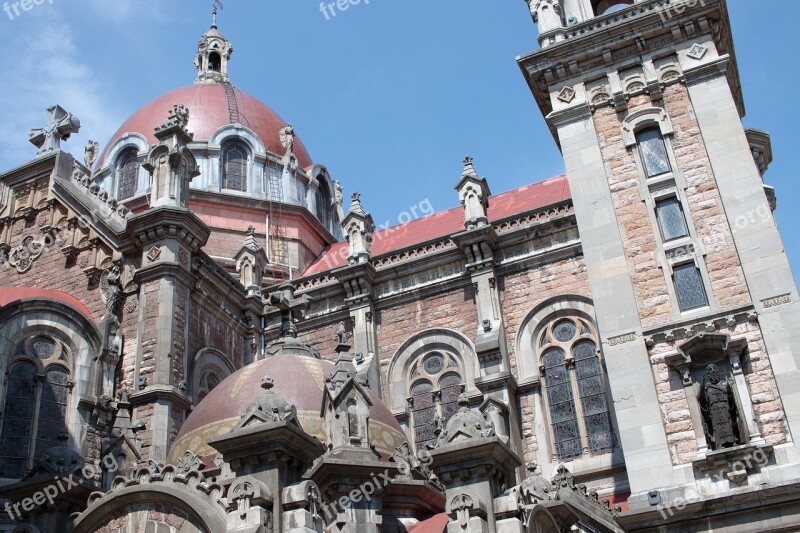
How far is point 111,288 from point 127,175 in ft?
45.6

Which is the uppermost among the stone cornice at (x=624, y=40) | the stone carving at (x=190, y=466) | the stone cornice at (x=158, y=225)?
the stone cornice at (x=624, y=40)

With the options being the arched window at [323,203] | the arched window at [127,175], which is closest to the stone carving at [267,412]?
the arched window at [127,175]

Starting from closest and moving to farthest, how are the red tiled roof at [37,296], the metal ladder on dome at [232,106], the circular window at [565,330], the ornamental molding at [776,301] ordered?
the ornamental molding at [776,301] < the red tiled roof at [37,296] < the circular window at [565,330] < the metal ladder on dome at [232,106]

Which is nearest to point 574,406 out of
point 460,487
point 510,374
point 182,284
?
point 510,374

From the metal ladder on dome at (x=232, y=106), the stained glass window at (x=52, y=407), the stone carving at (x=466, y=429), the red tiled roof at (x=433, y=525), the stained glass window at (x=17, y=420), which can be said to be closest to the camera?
the stone carving at (x=466, y=429)

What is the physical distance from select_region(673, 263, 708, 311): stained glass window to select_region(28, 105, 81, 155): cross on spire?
1491 cm

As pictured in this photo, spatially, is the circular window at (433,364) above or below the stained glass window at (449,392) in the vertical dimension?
above

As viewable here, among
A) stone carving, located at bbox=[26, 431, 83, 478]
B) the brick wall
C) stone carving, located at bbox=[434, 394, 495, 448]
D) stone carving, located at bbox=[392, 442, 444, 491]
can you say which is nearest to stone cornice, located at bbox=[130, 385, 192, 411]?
stone carving, located at bbox=[26, 431, 83, 478]

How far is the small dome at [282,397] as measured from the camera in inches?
493

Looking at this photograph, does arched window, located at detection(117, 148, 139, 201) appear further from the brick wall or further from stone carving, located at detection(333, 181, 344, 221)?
the brick wall

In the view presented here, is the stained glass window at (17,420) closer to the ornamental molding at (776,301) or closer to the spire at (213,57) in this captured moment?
the ornamental molding at (776,301)

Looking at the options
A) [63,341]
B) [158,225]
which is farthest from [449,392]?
[63,341]

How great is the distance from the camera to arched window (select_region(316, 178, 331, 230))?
114ft

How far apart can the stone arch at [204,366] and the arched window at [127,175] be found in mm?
12577
